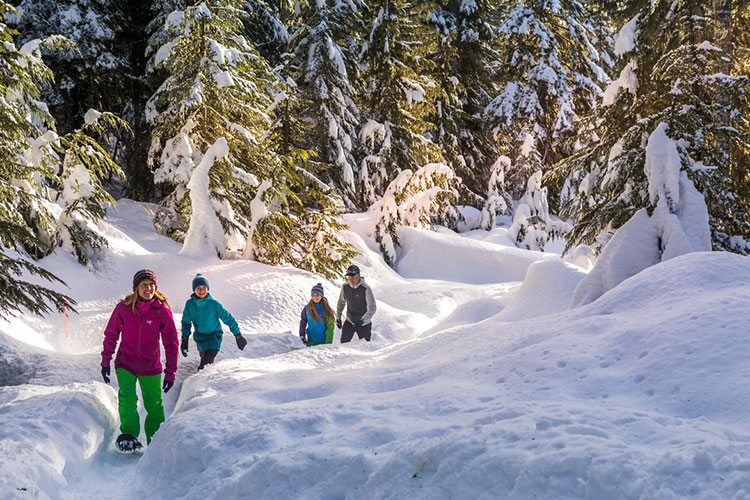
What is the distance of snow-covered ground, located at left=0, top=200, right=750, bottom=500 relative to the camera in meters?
2.62

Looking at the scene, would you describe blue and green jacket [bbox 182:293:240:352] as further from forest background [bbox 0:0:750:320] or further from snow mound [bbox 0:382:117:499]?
forest background [bbox 0:0:750:320]

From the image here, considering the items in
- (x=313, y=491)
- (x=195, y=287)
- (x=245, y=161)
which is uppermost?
(x=245, y=161)

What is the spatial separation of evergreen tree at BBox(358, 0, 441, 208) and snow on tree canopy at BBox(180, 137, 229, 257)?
365 inches

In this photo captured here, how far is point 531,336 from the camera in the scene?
534 cm

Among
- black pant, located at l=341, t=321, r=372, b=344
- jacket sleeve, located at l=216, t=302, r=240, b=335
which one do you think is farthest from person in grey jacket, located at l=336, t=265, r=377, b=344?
jacket sleeve, located at l=216, t=302, r=240, b=335

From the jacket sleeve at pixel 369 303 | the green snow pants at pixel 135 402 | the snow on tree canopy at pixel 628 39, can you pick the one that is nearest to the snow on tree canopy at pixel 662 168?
the snow on tree canopy at pixel 628 39

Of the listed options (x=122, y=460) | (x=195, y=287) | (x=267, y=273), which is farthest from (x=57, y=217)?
(x=122, y=460)

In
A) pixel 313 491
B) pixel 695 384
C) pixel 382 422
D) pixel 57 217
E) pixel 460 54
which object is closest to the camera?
pixel 313 491

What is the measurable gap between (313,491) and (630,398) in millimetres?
2222

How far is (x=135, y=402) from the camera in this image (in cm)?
532

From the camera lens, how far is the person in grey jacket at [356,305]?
907cm

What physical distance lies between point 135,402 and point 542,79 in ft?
76.1

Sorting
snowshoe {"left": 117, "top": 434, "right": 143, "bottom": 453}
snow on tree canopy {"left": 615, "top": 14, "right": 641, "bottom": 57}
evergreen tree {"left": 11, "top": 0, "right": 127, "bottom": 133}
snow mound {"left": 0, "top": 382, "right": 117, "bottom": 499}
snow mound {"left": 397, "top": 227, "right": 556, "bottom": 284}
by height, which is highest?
evergreen tree {"left": 11, "top": 0, "right": 127, "bottom": 133}

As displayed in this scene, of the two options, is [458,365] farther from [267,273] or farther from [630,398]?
[267,273]
